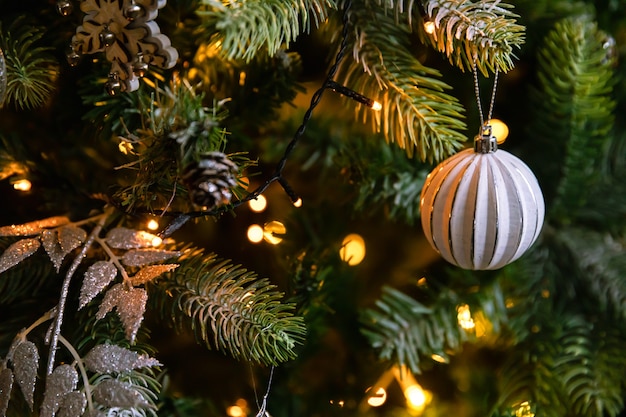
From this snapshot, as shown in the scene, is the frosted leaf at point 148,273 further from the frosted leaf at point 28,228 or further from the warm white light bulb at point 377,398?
the warm white light bulb at point 377,398

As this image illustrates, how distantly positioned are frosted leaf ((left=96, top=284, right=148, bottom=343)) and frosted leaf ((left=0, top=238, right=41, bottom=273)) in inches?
2.8

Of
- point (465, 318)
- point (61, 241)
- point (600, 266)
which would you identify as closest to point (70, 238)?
point (61, 241)

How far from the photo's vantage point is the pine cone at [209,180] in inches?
12.0

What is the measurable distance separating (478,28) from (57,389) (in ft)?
1.12

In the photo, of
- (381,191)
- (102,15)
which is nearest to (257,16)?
(102,15)

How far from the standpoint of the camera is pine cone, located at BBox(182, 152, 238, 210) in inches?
12.0

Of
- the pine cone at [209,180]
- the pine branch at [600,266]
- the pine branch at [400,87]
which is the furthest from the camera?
the pine branch at [600,266]

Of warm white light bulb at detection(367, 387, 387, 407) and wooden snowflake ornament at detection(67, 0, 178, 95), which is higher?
wooden snowflake ornament at detection(67, 0, 178, 95)

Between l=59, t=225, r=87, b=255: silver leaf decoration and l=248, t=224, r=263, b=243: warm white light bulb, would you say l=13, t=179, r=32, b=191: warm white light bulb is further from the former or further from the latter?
l=248, t=224, r=263, b=243: warm white light bulb

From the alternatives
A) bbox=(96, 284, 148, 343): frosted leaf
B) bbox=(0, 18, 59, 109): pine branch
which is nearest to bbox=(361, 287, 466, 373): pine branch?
bbox=(96, 284, 148, 343): frosted leaf

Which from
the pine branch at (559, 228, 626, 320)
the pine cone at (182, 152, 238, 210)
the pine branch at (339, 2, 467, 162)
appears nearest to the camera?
the pine cone at (182, 152, 238, 210)

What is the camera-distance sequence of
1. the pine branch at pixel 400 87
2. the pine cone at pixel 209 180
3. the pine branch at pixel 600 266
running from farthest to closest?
1. the pine branch at pixel 600 266
2. the pine branch at pixel 400 87
3. the pine cone at pixel 209 180

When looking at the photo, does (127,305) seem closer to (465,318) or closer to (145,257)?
(145,257)

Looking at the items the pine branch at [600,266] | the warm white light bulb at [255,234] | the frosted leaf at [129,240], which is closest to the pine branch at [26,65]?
the frosted leaf at [129,240]
